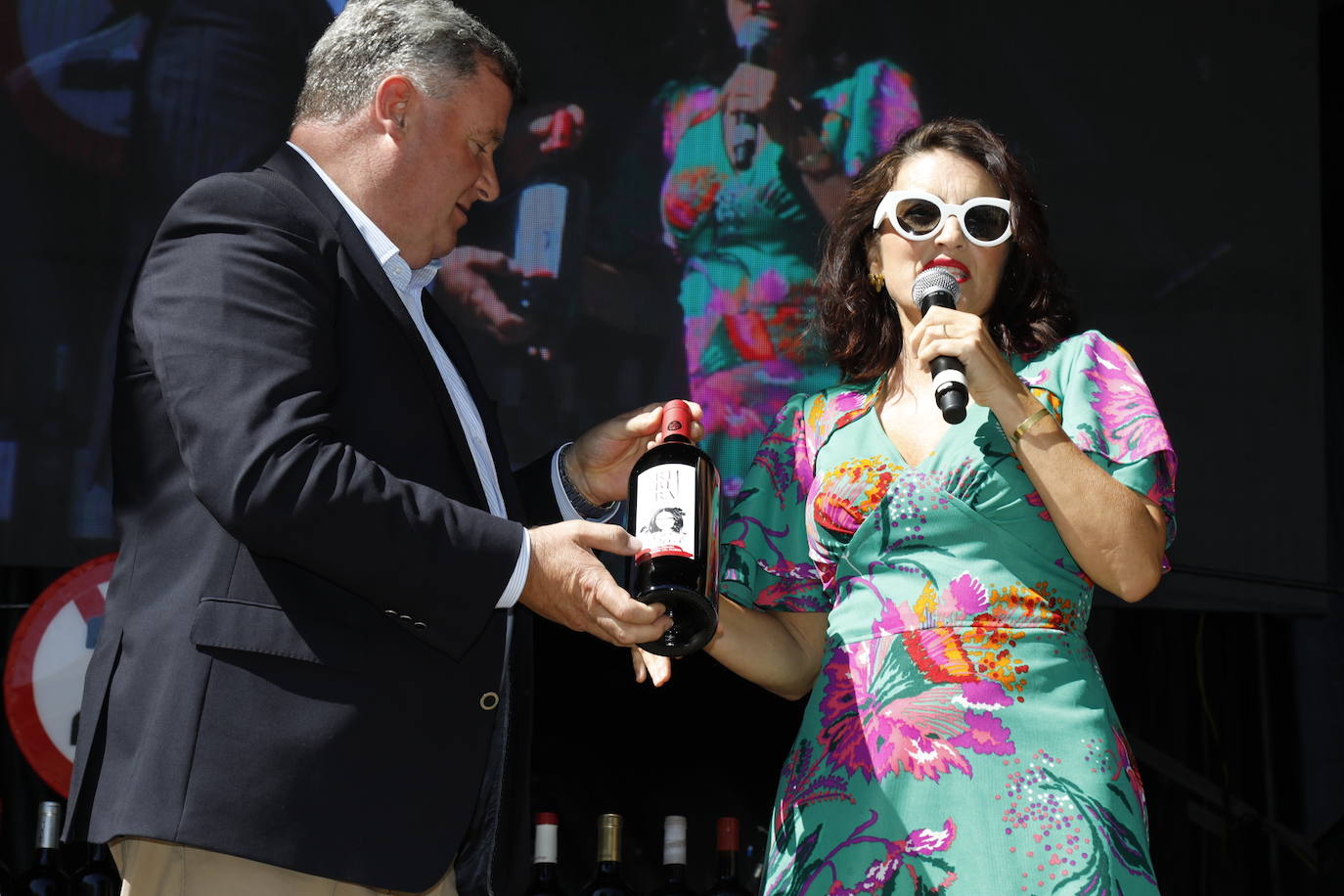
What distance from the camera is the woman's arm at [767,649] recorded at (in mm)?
1949

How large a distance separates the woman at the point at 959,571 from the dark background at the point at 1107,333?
152 centimetres

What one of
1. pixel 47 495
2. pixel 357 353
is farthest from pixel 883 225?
pixel 47 495

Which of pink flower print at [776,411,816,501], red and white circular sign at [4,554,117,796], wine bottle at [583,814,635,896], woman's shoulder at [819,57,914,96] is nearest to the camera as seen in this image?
pink flower print at [776,411,816,501]

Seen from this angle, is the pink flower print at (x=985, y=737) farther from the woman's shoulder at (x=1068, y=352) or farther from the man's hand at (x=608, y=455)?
the man's hand at (x=608, y=455)

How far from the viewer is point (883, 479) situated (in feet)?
6.26

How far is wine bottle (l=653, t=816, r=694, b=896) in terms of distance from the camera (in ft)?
10.9

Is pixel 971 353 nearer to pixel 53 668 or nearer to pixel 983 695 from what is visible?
pixel 983 695

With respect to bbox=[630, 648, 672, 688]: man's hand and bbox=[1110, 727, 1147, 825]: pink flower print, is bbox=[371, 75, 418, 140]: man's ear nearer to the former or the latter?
bbox=[630, 648, 672, 688]: man's hand

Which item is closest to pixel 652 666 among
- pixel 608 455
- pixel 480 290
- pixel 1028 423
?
pixel 608 455

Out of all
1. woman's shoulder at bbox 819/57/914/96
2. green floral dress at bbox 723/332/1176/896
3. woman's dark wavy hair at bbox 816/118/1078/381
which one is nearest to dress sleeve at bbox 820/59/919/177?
woman's shoulder at bbox 819/57/914/96

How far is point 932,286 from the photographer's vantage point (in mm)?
1982

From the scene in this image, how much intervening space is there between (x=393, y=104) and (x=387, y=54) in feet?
0.27

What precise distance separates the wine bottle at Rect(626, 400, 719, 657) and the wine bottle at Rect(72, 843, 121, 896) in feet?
6.84

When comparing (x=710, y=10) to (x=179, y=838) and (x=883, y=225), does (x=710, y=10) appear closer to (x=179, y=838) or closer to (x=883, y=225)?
(x=883, y=225)
